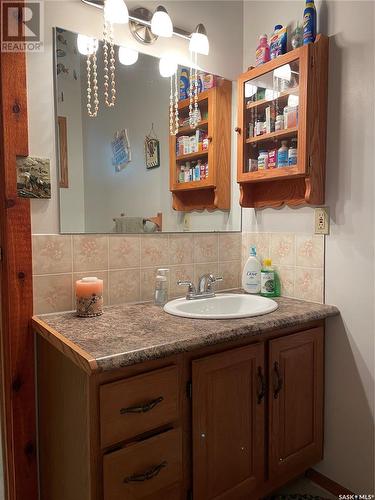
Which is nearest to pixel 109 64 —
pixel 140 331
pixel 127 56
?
pixel 127 56

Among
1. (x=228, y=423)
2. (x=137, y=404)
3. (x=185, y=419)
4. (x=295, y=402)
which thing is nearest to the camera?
(x=137, y=404)

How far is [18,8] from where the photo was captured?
1294mm

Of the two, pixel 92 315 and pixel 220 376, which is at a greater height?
pixel 92 315

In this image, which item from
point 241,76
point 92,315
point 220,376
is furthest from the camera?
point 241,76

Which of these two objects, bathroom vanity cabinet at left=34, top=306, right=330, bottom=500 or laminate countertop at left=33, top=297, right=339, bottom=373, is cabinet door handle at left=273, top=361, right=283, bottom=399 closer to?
bathroom vanity cabinet at left=34, top=306, right=330, bottom=500

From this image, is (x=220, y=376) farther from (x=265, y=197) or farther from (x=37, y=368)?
(x=265, y=197)

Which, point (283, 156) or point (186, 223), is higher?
point (283, 156)

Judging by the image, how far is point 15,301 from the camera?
1312 millimetres

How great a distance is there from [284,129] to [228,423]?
3.90 ft

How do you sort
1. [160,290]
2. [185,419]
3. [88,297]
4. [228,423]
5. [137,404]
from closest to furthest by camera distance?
[137,404] < [185,419] < [228,423] < [88,297] < [160,290]

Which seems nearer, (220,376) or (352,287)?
(220,376)

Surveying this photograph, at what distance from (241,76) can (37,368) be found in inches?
61.2

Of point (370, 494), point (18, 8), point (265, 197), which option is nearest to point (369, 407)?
point (370, 494)

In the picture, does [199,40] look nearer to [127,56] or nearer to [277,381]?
[127,56]
